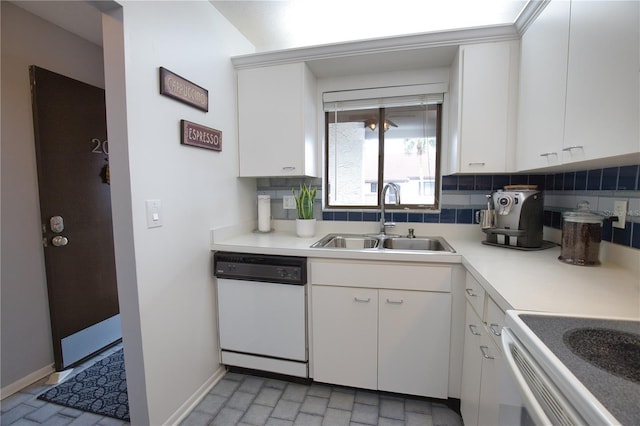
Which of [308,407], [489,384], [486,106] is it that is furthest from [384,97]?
[308,407]

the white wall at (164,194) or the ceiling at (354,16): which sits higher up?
the ceiling at (354,16)

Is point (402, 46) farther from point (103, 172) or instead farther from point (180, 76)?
point (103, 172)

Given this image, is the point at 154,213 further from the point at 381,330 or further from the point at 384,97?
the point at 384,97

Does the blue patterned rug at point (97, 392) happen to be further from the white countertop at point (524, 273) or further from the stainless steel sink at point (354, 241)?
the stainless steel sink at point (354, 241)

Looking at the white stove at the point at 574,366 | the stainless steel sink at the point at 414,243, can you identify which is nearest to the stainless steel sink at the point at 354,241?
the stainless steel sink at the point at 414,243

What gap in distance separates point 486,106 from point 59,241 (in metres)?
2.85

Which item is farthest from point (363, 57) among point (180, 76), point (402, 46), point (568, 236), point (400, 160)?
point (568, 236)

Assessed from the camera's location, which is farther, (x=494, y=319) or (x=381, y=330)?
(x=381, y=330)

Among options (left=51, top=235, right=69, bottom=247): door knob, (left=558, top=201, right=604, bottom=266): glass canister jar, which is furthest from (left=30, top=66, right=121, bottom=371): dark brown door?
(left=558, top=201, right=604, bottom=266): glass canister jar

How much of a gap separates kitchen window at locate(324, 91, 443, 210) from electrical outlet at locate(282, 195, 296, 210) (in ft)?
0.91

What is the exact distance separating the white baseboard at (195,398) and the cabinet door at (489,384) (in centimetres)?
148

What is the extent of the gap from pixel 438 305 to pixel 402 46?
5.16 feet

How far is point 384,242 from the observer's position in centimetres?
199

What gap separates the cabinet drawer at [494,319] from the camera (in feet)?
3.05
